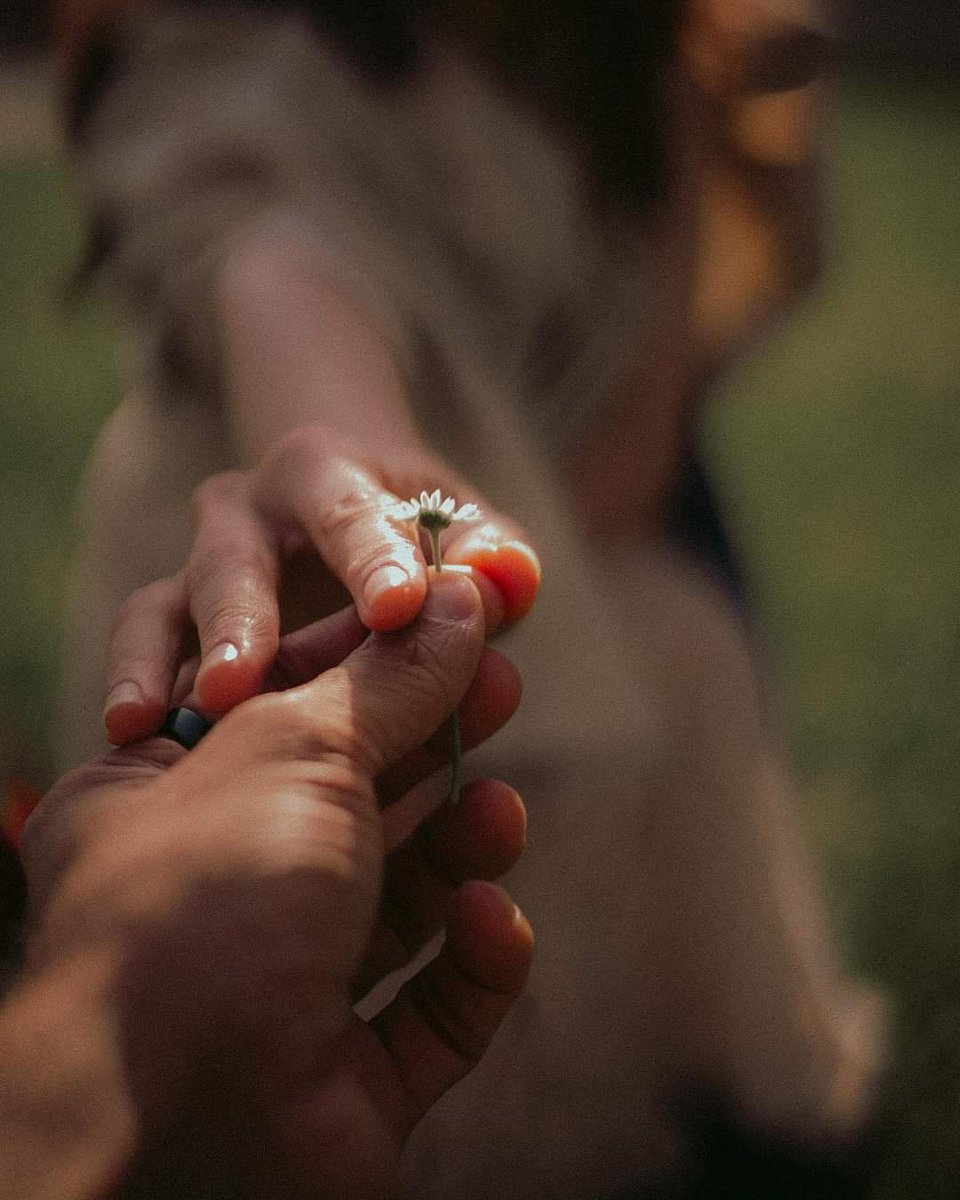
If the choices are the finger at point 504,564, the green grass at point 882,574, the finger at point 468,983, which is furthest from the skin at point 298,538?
the green grass at point 882,574

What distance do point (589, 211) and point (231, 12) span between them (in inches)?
10.0

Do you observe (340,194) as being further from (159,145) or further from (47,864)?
(47,864)

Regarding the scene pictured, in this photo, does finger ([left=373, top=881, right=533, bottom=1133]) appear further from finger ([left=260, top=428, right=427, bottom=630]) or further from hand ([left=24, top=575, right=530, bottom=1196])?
finger ([left=260, top=428, right=427, bottom=630])

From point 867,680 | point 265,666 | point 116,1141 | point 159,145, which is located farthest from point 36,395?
point 867,680

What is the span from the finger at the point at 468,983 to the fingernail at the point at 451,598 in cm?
12

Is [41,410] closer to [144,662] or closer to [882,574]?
[144,662]

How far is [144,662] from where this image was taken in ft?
1.22

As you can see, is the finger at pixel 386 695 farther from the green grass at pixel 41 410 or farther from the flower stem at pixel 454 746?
the green grass at pixel 41 410

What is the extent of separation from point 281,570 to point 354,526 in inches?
1.3

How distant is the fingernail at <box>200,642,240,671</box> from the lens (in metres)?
0.35

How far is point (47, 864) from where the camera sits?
326mm

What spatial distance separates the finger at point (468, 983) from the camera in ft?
1.34

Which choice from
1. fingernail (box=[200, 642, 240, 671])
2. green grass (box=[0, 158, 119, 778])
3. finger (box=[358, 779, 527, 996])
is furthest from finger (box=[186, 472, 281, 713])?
green grass (box=[0, 158, 119, 778])

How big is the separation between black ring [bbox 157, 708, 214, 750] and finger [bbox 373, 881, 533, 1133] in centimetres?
13
